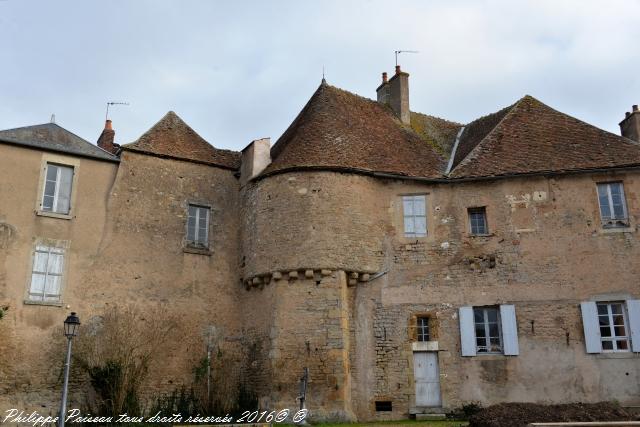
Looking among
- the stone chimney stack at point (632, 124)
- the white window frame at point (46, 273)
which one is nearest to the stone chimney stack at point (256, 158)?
the white window frame at point (46, 273)

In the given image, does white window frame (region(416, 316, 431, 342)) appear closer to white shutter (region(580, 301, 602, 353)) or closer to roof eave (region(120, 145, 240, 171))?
white shutter (region(580, 301, 602, 353))

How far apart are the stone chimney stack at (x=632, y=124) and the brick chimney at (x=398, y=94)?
5997 millimetres

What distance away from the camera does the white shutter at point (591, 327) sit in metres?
14.0

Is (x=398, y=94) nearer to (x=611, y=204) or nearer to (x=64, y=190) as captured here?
(x=611, y=204)

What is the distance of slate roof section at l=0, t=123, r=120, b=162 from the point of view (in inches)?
575

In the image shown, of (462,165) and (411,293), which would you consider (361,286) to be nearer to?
(411,293)

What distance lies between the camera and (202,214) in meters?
16.5

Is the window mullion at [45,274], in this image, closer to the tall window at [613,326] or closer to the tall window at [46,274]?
the tall window at [46,274]

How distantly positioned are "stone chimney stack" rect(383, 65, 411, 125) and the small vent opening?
836cm

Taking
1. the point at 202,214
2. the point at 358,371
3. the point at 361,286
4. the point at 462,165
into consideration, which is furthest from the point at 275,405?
the point at 462,165

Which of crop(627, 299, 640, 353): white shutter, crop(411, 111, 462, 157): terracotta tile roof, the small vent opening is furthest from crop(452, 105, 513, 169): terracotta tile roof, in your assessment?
the small vent opening

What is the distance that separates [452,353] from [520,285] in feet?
7.36

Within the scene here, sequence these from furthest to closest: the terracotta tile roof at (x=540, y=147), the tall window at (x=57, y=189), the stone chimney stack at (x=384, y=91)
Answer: the stone chimney stack at (x=384, y=91) < the terracotta tile roof at (x=540, y=147) < the tall window at (x=57, y=189)

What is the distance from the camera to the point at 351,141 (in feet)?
53.8
